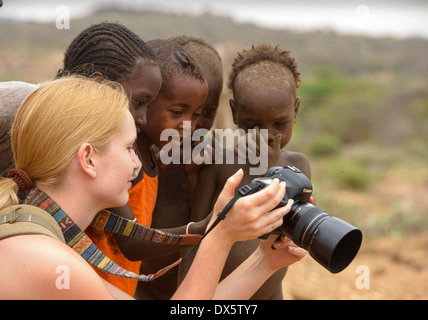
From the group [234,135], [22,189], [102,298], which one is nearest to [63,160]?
[22,189]

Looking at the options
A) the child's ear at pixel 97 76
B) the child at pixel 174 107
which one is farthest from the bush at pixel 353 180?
the child's ear at pixel 97 76

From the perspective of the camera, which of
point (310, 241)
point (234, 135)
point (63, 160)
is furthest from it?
point (234, 135)

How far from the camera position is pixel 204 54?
2.27 m

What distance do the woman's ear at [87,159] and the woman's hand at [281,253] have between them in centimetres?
68

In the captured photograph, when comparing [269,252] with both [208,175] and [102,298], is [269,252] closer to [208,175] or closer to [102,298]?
[208,175]

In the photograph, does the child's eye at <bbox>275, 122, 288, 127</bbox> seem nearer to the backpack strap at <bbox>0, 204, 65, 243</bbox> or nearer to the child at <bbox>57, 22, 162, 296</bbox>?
the child at <bbox>57, 22, 162, 296</bbox>

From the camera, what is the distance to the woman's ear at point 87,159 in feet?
4.43

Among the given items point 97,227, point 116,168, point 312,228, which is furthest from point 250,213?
point 97,227

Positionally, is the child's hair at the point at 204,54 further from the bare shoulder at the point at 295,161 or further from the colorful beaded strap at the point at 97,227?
the colorful beaded strap at the point at 97,227

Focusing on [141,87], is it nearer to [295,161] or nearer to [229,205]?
[229,205]

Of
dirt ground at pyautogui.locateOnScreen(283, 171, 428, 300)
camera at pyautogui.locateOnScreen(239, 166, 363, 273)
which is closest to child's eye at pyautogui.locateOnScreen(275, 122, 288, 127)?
camera at pyautogui.locateOnScreen(239, 166, 363, 273)

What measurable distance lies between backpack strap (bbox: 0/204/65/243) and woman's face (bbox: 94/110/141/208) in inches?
6.6
